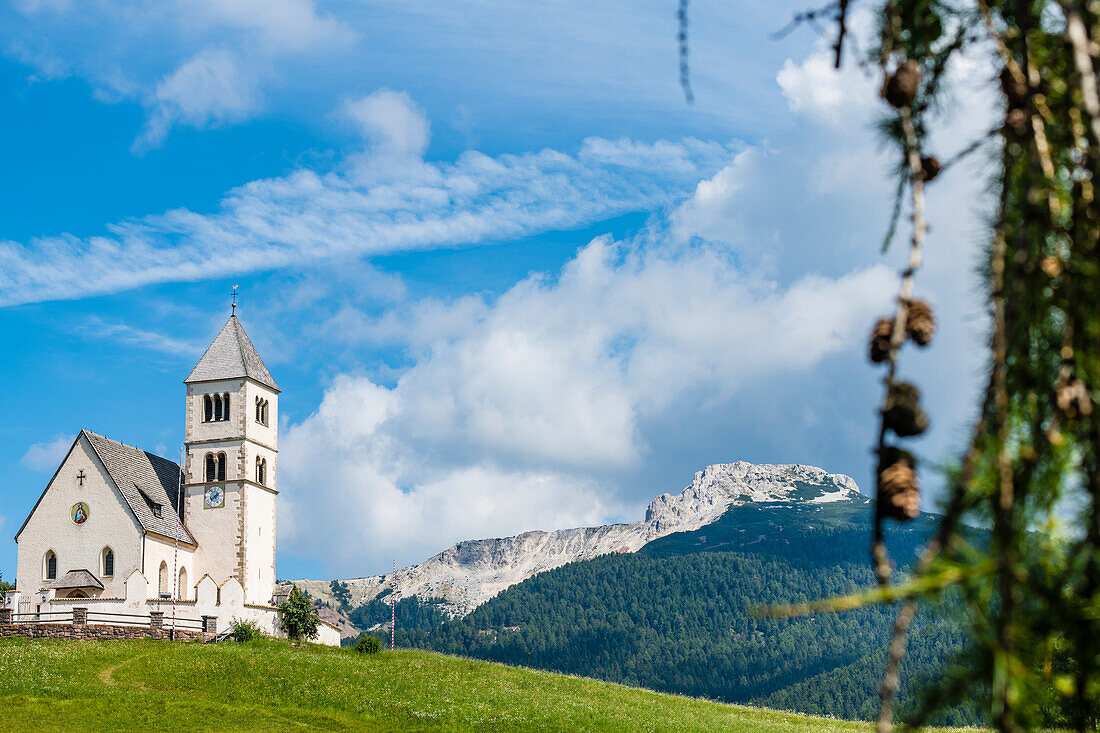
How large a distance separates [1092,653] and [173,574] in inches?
2648

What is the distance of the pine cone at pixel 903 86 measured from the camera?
262 cm

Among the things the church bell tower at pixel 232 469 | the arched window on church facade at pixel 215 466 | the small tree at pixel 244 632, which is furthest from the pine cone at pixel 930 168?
the arched window on church facade at pixel 215 466

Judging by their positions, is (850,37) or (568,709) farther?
(568,709)

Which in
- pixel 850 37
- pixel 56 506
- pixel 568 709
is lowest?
pixel 568 709

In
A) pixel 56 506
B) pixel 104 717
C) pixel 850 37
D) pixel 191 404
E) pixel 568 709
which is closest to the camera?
pixel 850 37

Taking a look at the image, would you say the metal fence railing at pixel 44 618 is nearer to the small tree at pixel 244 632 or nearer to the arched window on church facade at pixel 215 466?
the small tree at pixel 244 632

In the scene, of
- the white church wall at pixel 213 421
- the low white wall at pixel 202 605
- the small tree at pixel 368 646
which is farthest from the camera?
the white church wall at pixel 213 421

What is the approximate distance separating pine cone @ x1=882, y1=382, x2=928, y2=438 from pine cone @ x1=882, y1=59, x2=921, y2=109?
0.77 meters

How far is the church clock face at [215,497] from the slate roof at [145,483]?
213cm

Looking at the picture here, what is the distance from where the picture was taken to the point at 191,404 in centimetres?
6981

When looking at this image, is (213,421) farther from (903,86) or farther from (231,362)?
(903,86)

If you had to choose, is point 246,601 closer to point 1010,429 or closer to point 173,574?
point 173,574

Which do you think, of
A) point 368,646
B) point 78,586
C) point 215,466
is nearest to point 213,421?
point 215,466

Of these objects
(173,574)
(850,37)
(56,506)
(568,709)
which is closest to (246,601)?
(173,574)
